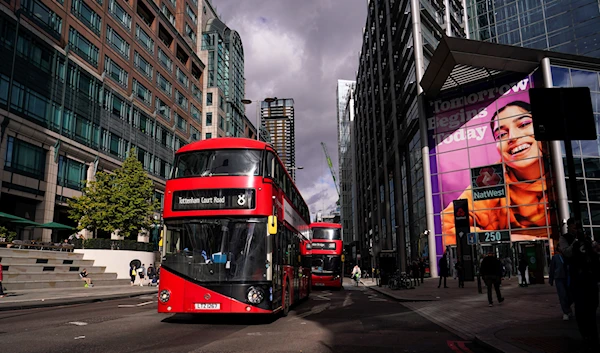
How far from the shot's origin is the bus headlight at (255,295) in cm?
1063

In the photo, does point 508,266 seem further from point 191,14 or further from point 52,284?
point 191,14

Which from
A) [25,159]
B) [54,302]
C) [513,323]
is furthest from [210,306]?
[25,159]

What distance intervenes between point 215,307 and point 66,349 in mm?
3696

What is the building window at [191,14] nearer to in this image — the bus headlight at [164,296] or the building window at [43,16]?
the building window at [43,16]

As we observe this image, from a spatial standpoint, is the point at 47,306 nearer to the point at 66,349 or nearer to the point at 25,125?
the point at 66,349

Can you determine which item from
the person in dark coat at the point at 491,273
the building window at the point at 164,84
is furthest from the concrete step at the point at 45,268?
the building window at the point at 164,84

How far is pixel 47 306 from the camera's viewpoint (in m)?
17.2

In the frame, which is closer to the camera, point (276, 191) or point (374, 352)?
point (374, 352)

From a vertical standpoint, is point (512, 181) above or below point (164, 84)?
below

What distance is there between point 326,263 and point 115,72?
30.3 meters

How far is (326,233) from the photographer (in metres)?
29.7

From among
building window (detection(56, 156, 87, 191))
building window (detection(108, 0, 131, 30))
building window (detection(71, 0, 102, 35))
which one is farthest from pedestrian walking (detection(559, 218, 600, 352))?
building window (detection(108, 0, 131, 30))

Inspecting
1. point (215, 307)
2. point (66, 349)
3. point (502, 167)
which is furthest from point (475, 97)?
point (66, 349)

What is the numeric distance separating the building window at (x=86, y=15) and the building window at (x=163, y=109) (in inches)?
515
